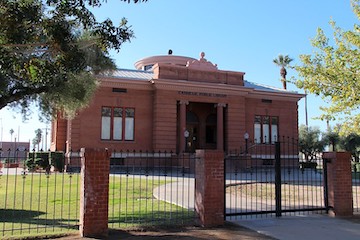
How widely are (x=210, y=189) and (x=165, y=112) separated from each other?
2191 centimetres

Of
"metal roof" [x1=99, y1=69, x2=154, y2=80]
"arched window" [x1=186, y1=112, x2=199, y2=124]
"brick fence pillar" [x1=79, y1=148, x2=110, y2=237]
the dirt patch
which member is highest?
"metal roof" [x1=99, y1=69, x2=154, y2=80]

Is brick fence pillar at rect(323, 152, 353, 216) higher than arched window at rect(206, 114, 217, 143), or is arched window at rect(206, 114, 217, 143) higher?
arched window at rect(206, 114, 217, 143)

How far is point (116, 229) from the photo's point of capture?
25.9 feet

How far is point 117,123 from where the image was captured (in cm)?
2983

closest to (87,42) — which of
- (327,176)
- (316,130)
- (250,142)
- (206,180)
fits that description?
(206,180)

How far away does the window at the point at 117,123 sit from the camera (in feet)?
96.5

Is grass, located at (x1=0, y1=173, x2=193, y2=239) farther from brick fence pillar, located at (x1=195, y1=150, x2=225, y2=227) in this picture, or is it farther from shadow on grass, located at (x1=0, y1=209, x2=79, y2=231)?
brick fence pillar, located at (x1=195, y1=150, x2=225, y2=227)

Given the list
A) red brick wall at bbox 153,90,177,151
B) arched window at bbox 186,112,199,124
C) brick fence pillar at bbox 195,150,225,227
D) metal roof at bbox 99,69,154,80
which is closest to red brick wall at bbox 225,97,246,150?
arched window at bbox 186,112,199,124

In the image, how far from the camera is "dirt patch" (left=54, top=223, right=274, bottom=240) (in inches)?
292

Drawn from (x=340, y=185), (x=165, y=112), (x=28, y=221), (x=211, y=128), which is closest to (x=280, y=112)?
(x=211, y=128)

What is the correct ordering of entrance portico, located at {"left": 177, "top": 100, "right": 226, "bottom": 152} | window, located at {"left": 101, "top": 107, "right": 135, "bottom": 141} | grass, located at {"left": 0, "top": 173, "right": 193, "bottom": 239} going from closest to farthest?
grass, located at {"left": 0, "top": 173, "right": 193, "bottom": 239}
window, located at {"left": 101, "top": 107, "right": 135, "bottom": 141}
entrance portico, located at {"left": 177, "top": 100, "right": 226, "bottom": 152}

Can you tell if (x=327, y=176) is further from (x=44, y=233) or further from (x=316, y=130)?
(x=316, y=130)

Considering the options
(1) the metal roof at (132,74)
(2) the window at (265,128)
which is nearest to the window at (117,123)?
(1) the metal roof at (132,74)

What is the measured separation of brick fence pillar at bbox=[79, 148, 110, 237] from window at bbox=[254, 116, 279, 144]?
28.0m
